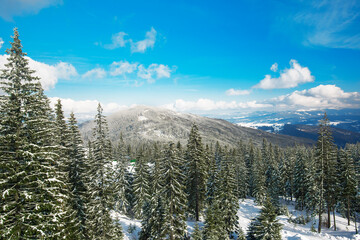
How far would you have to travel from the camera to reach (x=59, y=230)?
12695mm

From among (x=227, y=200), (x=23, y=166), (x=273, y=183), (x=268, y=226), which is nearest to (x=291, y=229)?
(x=227, y=200)

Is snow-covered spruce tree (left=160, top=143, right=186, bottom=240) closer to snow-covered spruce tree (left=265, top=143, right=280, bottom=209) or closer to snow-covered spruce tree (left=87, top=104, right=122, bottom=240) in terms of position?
snow-covered spruce tree (left=87, top=104, right=122, bottom=240)

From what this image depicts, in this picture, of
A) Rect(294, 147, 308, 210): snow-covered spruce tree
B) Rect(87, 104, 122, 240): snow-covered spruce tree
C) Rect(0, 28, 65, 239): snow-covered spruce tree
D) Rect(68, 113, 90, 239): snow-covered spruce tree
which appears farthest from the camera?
Rect(294, 147, 308, 210): snow-covered spruce tree

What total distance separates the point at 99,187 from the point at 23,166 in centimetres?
1039

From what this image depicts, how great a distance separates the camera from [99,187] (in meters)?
20.5

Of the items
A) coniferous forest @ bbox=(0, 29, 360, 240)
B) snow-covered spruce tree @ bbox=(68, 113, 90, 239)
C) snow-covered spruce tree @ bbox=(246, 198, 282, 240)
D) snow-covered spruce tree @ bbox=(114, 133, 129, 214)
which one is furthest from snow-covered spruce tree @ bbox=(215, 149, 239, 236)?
snow-covered spruce tree @ bbox=(114, 133, 129, 214)

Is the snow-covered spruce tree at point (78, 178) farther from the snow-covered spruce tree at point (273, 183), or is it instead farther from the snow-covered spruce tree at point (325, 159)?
the snow-covered spruce tree at point (273, 183)

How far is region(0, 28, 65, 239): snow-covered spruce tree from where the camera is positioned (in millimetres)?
10883

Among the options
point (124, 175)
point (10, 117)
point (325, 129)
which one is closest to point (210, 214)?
point (10, 117)

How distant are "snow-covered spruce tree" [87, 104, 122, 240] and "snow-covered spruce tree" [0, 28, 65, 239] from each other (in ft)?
25.7

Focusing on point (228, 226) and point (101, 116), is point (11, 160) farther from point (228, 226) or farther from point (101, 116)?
point (228, 226)

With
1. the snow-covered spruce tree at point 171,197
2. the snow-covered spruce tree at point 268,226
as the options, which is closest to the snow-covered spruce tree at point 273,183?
the snow-covered spruce tree at point 268,226

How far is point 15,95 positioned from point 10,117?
1.42 m

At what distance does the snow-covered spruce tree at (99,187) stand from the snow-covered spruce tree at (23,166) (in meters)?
7.84
